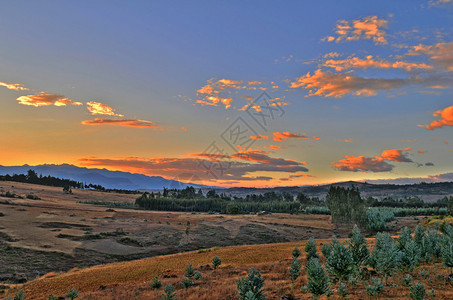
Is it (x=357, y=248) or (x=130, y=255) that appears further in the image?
(x=130, y=255)

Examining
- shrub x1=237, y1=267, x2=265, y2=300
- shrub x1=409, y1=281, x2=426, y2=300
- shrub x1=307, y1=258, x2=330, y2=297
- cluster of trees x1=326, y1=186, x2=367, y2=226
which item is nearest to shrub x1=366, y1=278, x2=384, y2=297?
shrub x1=409, y1=281, x2=426, y2=300

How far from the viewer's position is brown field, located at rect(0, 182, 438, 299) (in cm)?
3162

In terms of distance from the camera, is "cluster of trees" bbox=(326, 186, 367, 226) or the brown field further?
"cluster of trees" bbox=(326, 186, 367, 226)

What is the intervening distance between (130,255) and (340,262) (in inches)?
2116

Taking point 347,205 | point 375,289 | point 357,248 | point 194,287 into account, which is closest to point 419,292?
point 375,289

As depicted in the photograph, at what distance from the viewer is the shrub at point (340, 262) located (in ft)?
87.4

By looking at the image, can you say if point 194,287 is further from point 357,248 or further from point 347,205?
point 347,205

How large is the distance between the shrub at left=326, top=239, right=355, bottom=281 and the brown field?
6.22ft

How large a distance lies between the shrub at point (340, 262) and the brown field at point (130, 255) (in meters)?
1.90

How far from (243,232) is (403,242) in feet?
242

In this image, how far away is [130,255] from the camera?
6825cm

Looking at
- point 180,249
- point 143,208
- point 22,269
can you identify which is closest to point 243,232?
point 180,249

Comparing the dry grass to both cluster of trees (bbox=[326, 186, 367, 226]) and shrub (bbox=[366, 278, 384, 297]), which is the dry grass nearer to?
shrub (bbox=[366, 278, 384, 297])

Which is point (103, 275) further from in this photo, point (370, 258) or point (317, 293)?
point (370, 258)
